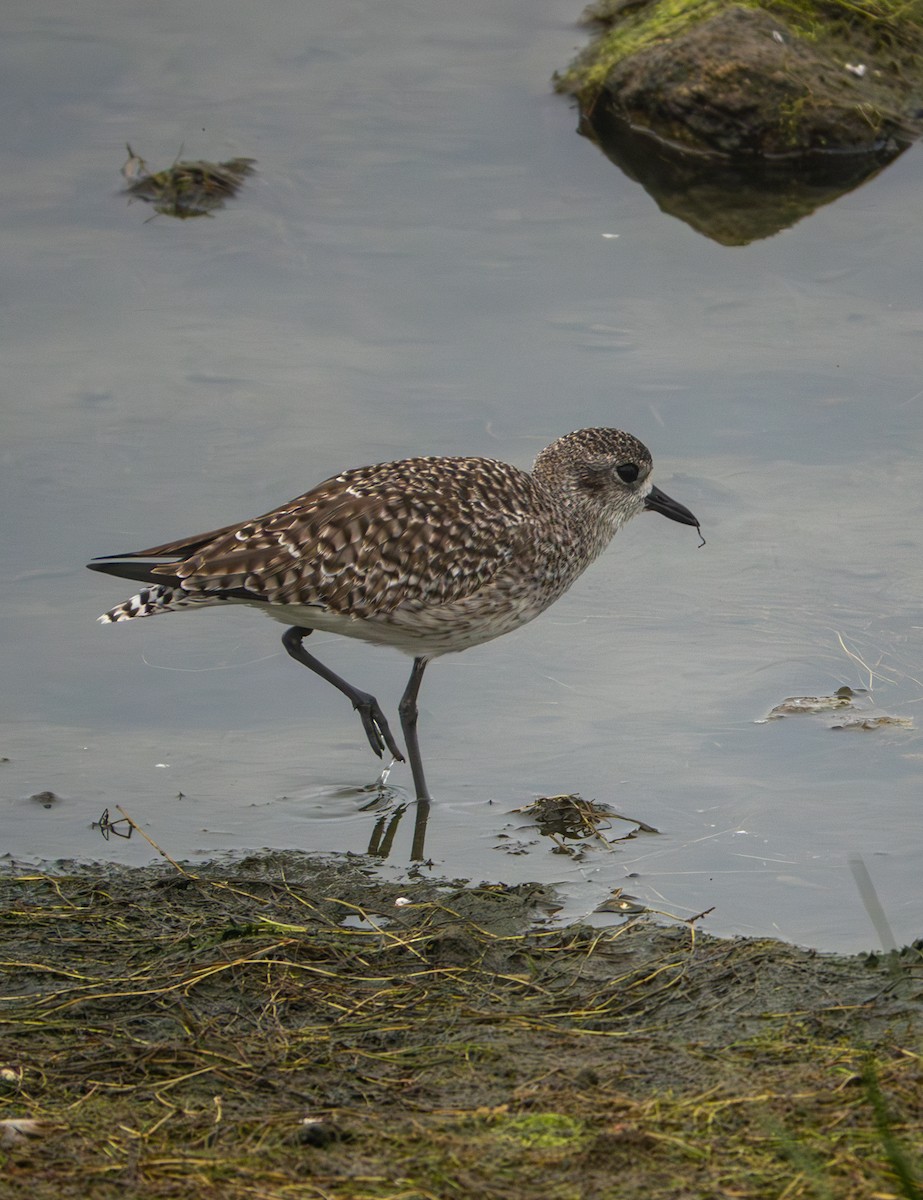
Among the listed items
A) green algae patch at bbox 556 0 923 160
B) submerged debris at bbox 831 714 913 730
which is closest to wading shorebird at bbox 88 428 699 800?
submerged debris at bbox 831 714 913 730

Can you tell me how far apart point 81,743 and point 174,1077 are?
10.6 ft

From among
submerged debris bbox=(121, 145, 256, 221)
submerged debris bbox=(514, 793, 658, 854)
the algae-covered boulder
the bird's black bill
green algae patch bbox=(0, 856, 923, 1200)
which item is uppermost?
the algae-covered boulder

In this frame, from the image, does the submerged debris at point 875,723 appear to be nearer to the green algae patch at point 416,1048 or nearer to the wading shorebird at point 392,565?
the wading shorebird at point 392,565

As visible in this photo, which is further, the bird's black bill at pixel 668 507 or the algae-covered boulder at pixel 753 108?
the algae-covered boulder at pixel 753 108

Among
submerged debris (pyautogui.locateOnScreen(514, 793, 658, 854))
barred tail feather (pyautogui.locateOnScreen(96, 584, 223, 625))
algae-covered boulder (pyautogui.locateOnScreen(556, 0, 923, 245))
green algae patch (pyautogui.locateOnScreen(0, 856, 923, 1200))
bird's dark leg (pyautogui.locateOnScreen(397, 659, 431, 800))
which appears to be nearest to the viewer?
green algae patch (pyautogui.locateOnScreen(0, 856, 923, 1200))

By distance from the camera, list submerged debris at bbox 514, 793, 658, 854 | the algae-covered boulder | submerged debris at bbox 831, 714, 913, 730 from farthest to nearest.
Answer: the algae-covered boulder, submerged debris at bbox 831, 714, 913, 730, submerged debris at bbox 514, 793, 658, 854

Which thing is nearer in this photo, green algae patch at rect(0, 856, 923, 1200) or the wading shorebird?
green algae patch at rect(0, 856, 923, 1200)

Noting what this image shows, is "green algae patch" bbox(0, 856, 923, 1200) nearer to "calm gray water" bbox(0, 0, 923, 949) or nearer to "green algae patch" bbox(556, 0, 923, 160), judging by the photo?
"calm gray water" bbox(0, 0, 923, 949)

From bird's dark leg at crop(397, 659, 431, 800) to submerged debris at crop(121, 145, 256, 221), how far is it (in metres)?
6.12

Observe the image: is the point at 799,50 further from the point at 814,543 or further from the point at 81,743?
the point at 81,743

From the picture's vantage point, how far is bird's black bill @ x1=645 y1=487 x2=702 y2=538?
916 centimetres

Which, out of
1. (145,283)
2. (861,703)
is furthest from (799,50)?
(861,703)

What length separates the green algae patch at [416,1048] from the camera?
15.4 ft

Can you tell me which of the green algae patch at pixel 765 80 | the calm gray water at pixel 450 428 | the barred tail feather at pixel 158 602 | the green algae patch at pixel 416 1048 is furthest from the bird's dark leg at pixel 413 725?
the green algae patch at pixel 765 80
